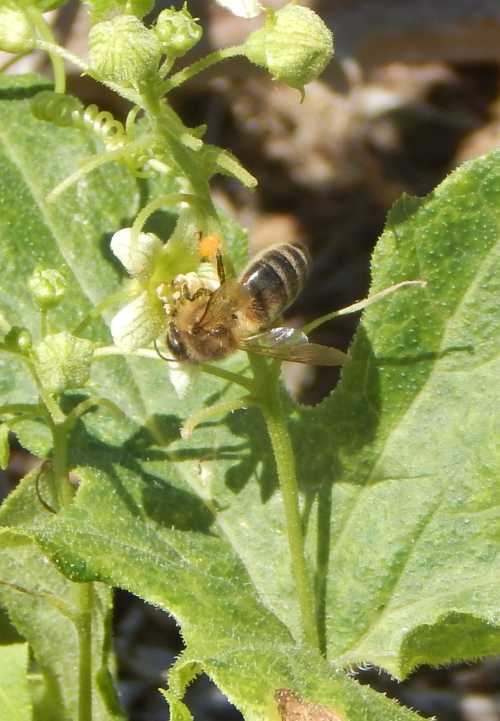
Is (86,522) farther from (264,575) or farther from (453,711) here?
(453,711)

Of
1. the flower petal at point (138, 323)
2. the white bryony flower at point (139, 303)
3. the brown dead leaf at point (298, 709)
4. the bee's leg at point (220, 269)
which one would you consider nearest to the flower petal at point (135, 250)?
the white bryony flower at point (139, 303)

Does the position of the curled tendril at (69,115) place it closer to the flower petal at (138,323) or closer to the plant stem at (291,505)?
the flower petal at (138,323)

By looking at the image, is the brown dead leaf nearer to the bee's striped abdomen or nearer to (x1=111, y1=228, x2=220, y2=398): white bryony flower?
(x1=111, y1=228, x2=220, y2=398): white bryony flower

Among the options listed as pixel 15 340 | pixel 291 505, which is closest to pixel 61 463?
pixel 15 340

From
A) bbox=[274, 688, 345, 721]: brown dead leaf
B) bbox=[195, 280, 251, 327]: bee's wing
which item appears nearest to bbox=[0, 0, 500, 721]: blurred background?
bbox=[195, 280, 251, 327]: bee's wing

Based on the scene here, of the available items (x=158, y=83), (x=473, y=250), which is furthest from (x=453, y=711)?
(x=158, y=83)
